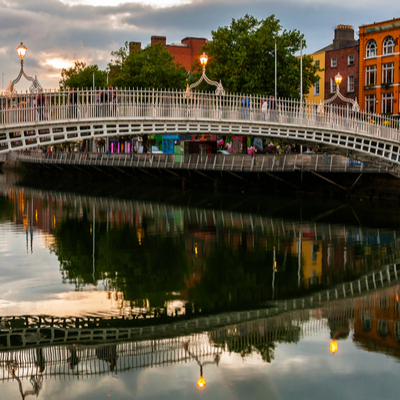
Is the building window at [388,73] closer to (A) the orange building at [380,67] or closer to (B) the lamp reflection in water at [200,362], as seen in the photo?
(A) the orange building at [380,67]

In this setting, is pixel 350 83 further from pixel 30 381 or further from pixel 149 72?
pixel 30 381

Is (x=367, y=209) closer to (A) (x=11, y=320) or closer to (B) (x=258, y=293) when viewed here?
(B) (x=258, y=293)

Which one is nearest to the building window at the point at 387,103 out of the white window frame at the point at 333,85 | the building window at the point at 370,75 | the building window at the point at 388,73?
the building window at the point at 388,73

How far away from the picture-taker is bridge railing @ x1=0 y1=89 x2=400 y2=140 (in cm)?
1877

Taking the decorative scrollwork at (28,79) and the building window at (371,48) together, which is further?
the building window at (371,48)

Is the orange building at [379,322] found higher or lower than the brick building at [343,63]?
lower

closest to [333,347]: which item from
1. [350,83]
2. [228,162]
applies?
[228,162]

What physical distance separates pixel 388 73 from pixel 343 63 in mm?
5976

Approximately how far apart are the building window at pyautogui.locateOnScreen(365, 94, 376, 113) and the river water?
27890 millimetres

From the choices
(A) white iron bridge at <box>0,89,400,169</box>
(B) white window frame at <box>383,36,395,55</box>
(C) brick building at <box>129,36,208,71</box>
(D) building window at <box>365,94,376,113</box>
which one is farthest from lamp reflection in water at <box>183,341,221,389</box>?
(C) brick building at <box>129,36,208,71</box>

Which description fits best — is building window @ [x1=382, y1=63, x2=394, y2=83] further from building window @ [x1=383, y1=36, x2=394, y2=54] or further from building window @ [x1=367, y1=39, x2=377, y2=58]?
building window @ [x1=367, y1=39, x2=377, y2=58]

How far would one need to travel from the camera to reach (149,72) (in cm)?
5362

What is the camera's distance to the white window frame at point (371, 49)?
167ft

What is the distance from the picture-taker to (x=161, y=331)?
11.6 m
